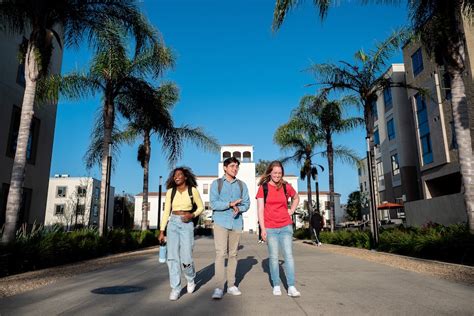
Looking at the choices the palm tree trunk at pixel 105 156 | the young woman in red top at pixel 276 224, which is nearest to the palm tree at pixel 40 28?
the palm tree trunk at pixel 105 156

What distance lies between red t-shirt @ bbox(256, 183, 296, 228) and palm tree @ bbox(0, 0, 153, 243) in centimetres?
640

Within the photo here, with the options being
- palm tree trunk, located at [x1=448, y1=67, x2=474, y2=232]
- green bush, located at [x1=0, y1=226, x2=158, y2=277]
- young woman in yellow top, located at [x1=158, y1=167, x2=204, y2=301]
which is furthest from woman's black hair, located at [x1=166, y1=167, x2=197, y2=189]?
palm tree trunk, located at [x1=448, y1=67, x2=474, y2=232]

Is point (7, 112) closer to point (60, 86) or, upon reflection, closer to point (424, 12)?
point (60, 86)

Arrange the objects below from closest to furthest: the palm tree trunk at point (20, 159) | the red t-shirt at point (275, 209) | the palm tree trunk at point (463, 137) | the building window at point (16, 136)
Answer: the red t-shirt at point (275, 209)
the palm tree trunk at point (20, 159)
the palm tree trunk at point (463, 137)
the building window at point (16, 136)

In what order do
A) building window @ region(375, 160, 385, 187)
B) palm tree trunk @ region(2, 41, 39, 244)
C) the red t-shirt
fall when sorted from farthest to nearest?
building window @ region(375, 160, 385, 187) < palm tree trunk @ region(2, 41, 39, 244) < the red t-shirt

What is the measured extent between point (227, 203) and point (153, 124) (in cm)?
1222

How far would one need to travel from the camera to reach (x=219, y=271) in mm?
4641

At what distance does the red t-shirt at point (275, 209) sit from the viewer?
4.75 metres

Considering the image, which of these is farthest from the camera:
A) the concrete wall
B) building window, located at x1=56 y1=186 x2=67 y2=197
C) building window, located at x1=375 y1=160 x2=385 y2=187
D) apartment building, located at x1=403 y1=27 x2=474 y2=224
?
building window, located at x1=56 y1=186 x2=67 y2=197

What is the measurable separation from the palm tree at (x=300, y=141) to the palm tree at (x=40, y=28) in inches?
508

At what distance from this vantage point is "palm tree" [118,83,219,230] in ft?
49.2

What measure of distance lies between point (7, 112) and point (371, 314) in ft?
50.2

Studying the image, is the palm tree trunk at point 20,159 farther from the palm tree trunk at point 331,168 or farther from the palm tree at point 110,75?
the palm tree trunk at point 331,168

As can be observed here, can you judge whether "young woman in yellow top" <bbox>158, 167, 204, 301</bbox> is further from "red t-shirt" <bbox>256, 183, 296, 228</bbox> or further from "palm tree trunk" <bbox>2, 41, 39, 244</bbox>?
"palm tree trunk" <bbox>2, 41, 39, 244</bbox>
